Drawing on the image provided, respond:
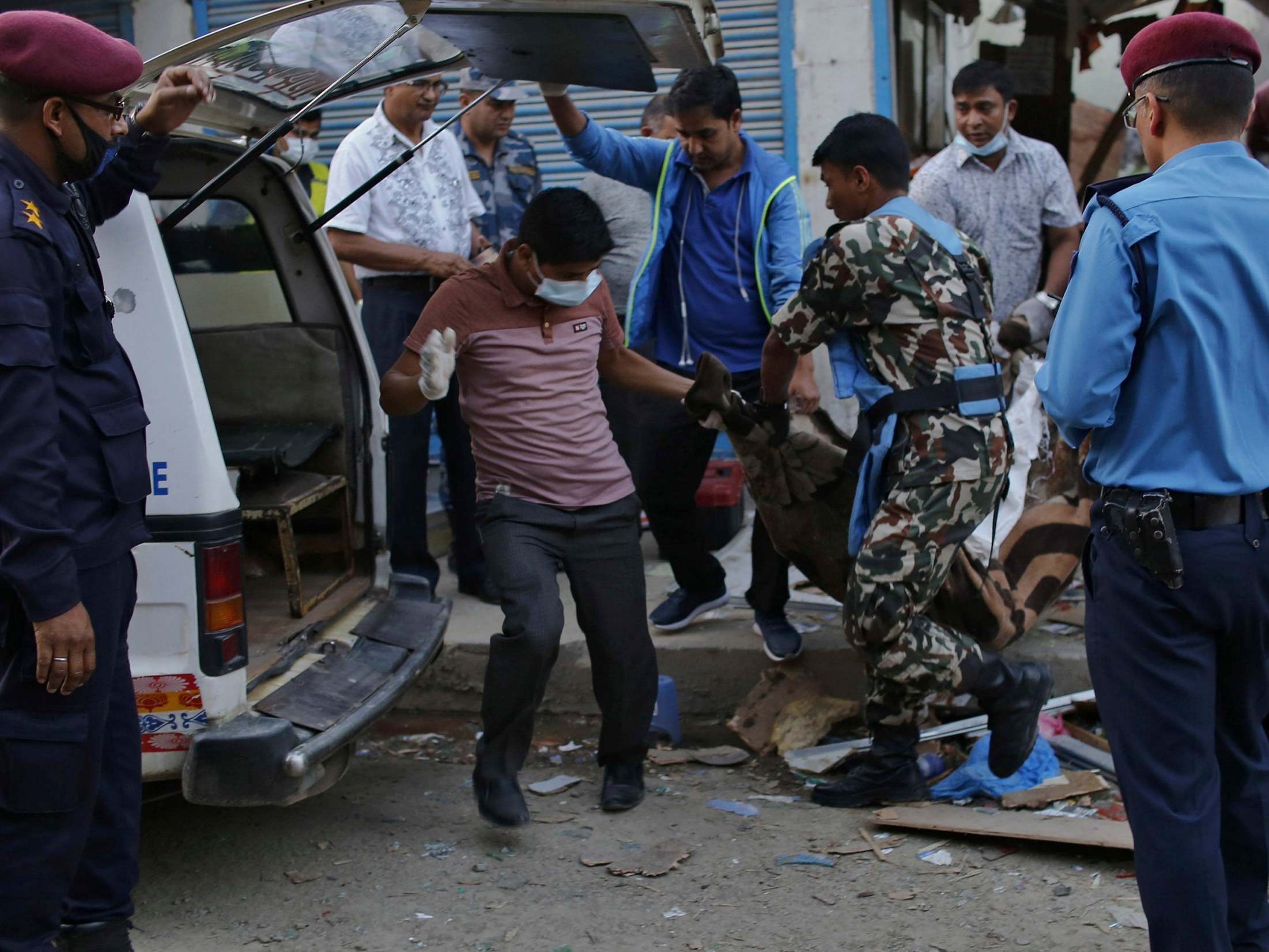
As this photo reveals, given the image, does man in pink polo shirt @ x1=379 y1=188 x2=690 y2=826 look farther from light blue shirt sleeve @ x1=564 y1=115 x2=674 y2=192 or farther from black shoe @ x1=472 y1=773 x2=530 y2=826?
light blue shirt sleeve @ x1=564 y1=115 x2=674 y2=192

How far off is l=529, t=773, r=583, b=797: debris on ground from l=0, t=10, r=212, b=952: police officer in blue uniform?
1771 mm

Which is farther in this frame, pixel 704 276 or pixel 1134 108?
pixel 704 276

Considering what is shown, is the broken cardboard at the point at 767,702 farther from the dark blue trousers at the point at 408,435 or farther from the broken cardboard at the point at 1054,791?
the dark blue trousers at the point at 408,435

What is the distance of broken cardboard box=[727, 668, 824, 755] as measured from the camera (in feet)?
15.6

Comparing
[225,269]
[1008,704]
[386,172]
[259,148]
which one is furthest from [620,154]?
[1008,704]

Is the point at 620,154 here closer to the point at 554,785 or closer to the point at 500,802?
the point at 554,785

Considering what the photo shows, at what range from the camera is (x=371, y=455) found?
458cm

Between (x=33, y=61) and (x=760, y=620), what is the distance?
3.25m

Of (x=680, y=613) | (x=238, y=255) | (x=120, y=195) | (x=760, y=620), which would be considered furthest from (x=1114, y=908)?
(x=238, y=255)

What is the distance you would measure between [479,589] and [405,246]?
1.51m

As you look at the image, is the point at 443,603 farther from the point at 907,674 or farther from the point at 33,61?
the point at 33,61

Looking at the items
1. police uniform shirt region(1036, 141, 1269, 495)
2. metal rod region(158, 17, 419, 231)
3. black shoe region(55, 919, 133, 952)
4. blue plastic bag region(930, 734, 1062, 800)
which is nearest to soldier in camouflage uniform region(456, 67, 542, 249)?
metal rod region(158, 17, 419, 231)

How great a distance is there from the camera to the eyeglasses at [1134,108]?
101 inches

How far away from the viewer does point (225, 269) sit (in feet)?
15.6
